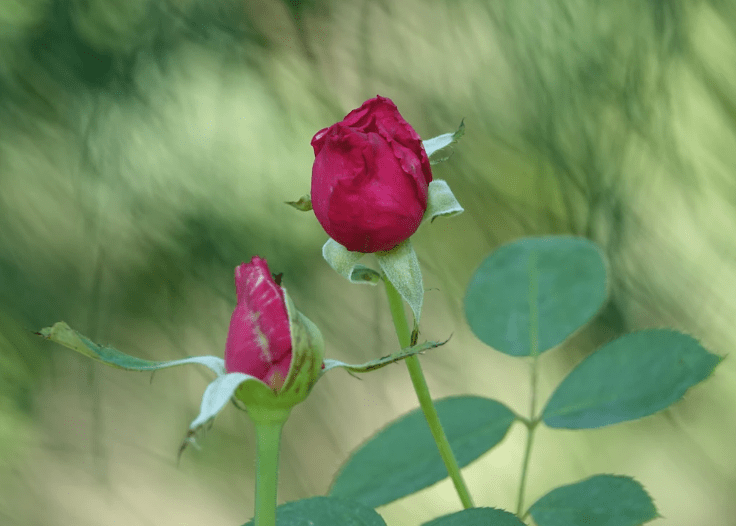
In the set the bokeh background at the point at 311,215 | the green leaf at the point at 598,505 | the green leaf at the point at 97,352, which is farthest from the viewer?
the bokeh background at the point at 311,215

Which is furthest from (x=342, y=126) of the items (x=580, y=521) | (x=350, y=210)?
(x=580, y=521)

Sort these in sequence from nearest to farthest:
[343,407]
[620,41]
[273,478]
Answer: [273,478]
[620,41]
[343,407]

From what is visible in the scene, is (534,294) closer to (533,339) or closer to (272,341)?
(533,339)

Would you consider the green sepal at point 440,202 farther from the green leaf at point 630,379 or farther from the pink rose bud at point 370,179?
the green leaf at point 630,379

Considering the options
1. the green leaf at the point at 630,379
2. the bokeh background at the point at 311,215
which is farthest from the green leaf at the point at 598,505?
the bokeh background at the point at 311,215

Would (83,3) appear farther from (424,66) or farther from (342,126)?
(342,126)

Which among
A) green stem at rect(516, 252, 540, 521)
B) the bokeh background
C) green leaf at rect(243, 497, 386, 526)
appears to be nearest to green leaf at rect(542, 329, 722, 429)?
green stem at rect(516, 252, 540, 521)

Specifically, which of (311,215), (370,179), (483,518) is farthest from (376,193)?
(311,215)
